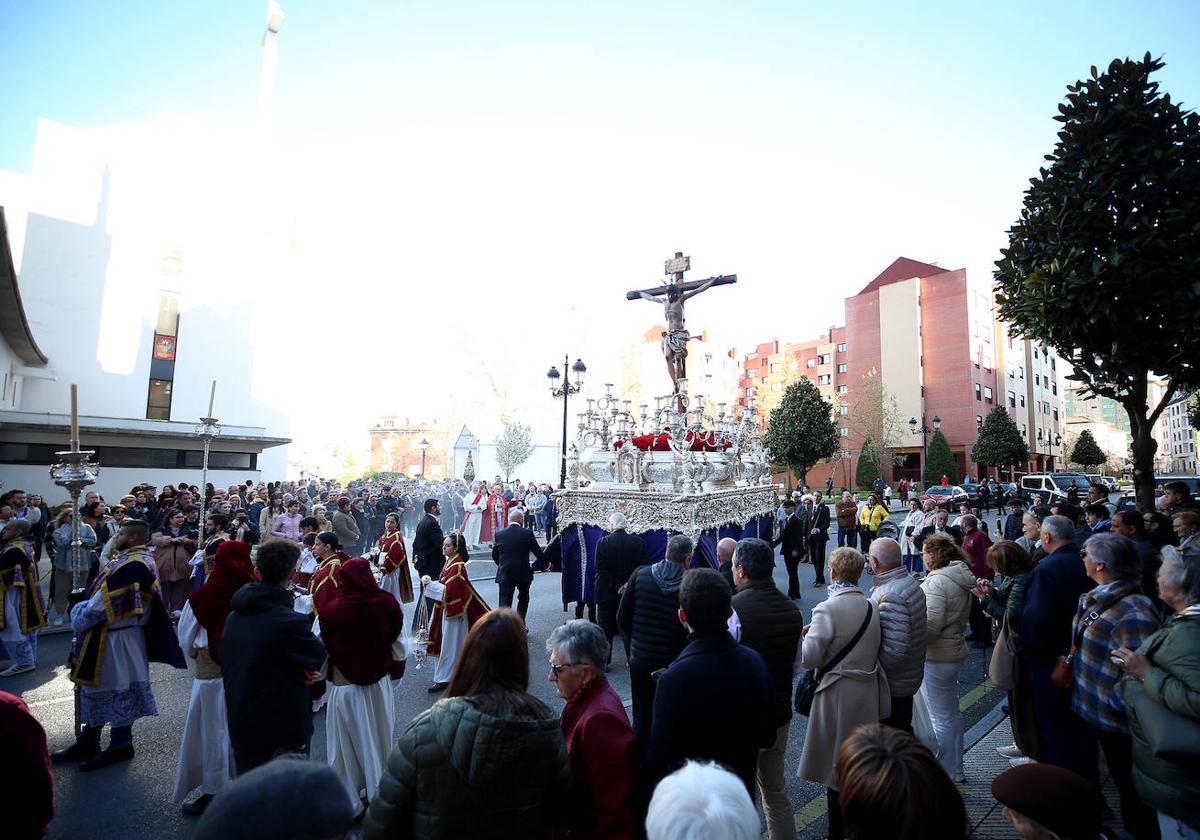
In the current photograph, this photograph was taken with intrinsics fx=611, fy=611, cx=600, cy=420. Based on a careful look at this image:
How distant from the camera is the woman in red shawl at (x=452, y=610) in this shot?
21.1 ft

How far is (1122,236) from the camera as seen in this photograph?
311 inches

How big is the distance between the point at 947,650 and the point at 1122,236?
6.59 m

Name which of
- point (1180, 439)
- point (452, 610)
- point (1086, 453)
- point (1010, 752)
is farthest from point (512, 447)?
point (1180, 439)

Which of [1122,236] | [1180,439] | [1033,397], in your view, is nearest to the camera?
[1122,236]

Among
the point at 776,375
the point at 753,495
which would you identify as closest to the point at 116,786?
the point at 753,495

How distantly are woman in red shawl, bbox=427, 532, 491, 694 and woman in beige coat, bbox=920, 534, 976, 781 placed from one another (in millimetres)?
4125

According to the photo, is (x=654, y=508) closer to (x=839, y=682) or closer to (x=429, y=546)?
(x=429, y=546)

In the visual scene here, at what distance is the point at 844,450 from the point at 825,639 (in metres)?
51.6

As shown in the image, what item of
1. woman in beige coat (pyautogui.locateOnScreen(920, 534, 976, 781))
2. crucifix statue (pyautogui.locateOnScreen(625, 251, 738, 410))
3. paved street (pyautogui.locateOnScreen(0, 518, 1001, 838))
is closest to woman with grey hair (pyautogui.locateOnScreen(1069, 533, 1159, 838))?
woman in beige coat (pyautogui.locateOnScreen(920, 534, 976, 781))

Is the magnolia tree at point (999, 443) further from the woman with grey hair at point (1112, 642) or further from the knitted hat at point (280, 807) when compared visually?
the knitted hat at point (280, 807)

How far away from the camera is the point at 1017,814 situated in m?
1.77

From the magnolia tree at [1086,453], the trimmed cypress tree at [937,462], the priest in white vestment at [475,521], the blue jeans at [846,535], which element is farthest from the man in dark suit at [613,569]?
the magnolia tree at [1086,453]

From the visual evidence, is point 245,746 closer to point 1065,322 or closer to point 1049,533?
point 1049,533

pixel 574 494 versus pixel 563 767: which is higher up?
pixel 574 494
